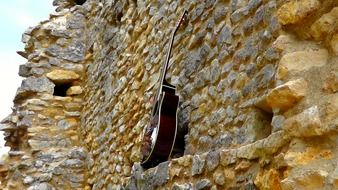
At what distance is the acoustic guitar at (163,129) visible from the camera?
329 cm

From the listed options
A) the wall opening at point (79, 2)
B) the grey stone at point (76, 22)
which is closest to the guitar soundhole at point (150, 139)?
the grey stone at point (76, 22)

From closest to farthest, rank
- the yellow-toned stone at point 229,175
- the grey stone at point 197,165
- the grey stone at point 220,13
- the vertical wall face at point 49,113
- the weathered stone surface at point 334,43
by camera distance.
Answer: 1. the weathered stone surface at point 334,43
2. the yellow-toned stone at point 229,175
3. the grey stone at point 197,165
4. the grey stone at point 220,13
5. the vertical wall face at point 49,113

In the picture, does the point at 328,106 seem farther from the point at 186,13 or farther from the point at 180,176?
the point at 186,13

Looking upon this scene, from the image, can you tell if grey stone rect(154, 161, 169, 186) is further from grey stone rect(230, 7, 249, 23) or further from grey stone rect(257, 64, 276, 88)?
grey stone rect(230, 7, 249, 23)

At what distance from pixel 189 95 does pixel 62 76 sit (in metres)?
3.77

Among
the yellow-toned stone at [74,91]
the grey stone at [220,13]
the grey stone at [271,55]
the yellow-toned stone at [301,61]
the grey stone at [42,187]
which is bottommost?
the grey stone at [42,187]

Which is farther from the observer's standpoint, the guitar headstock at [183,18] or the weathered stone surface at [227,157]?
the guitar headstock at [183,18]

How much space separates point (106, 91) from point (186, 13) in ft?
7.23

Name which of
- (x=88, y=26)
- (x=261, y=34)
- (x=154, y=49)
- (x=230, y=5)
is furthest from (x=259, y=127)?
(x=88, y=26)

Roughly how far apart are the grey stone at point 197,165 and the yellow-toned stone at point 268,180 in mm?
523

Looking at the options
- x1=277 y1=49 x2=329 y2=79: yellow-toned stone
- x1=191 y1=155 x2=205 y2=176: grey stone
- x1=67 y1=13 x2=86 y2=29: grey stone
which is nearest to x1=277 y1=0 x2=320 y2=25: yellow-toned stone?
x1=277 y1=49 x2=329 y2=79: yellow-toned stone

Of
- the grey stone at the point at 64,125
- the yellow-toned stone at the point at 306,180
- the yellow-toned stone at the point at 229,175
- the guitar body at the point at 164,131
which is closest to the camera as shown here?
the yellow-toned stone at the point at 306,180

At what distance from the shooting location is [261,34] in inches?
103

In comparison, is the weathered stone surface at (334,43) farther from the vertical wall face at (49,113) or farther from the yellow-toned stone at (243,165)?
the vertical wall face at (49,113)
